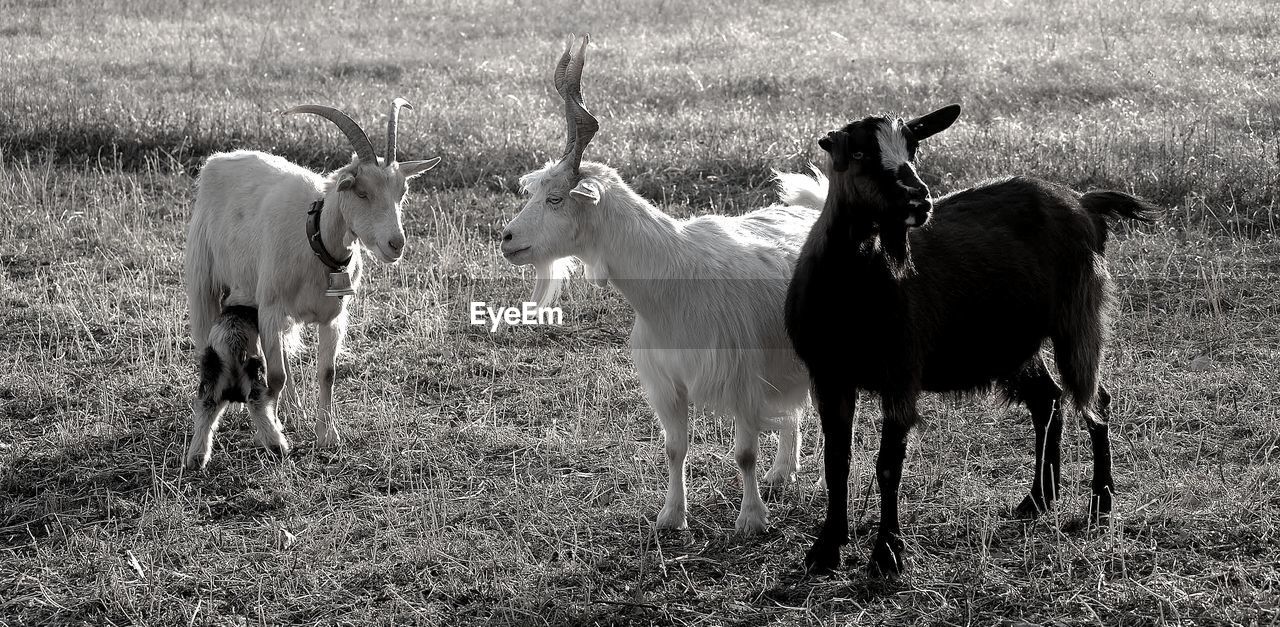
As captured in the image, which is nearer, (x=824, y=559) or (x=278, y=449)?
(x=824, y=559)

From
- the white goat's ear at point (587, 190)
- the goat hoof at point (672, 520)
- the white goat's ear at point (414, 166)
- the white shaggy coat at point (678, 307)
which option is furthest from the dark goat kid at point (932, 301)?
the white goat's ear at point (414, 166)

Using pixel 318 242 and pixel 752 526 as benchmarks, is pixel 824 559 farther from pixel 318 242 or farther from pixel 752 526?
pixel 318 242

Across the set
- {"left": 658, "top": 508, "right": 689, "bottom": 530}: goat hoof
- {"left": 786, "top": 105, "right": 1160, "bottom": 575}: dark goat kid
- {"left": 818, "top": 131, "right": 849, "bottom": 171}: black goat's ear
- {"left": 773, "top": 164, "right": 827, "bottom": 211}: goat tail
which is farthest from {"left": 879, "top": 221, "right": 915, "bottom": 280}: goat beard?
{"left": 773, "top": 164, "right": 827, "bottom": 211}: goat tail

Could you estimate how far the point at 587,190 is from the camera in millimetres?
5121

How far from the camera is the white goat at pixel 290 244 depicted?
6031 millimetres

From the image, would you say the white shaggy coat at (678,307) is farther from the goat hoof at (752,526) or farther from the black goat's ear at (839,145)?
the black goat's ear at (839,145)

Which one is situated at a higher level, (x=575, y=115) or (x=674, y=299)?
(x=575, y=115)

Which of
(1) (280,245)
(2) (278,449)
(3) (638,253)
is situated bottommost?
(2) (278,449)

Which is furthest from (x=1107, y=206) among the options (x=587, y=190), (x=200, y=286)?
(x=200, y=286)

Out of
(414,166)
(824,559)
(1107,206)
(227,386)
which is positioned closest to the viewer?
(824,559)

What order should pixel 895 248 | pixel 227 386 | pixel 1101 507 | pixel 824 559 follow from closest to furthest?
pixel 895 248
pixel 824 559
pixel 1101 507
pixel 227 386

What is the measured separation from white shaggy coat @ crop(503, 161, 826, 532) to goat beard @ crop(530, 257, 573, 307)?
0.21 feet

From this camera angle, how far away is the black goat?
602cm

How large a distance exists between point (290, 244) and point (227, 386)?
31.9 inches
